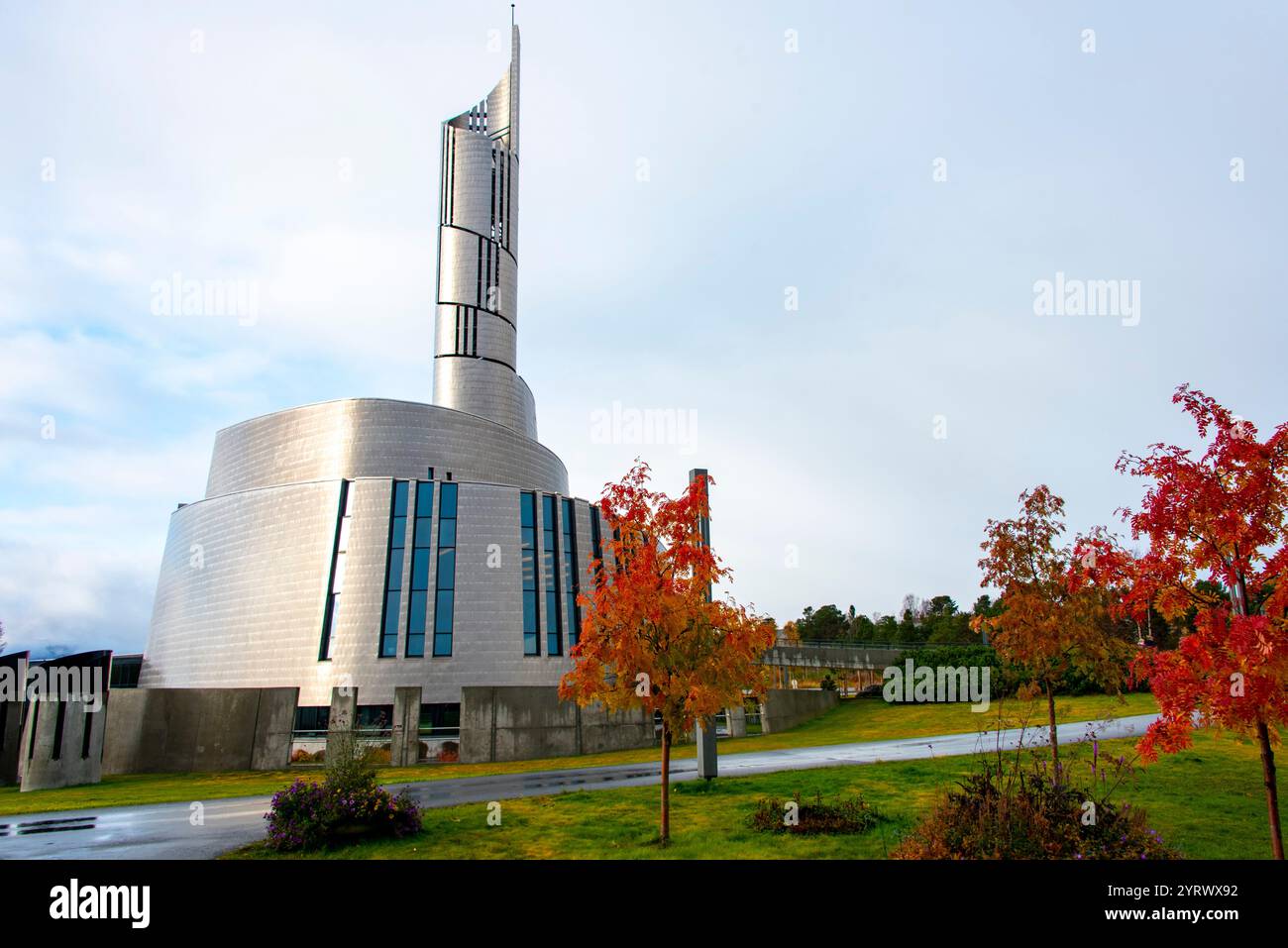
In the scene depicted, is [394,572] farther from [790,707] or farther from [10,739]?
[790,707]

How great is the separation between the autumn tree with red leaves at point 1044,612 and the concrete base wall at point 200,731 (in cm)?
2528

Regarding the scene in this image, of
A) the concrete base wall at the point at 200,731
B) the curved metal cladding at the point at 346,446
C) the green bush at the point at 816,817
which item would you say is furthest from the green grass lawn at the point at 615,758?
the curved metal cladding at the point at 346,446

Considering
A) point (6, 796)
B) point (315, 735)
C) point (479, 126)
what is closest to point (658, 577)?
point (6, 796)

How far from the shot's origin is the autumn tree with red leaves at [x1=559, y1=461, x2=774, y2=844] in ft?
40.5

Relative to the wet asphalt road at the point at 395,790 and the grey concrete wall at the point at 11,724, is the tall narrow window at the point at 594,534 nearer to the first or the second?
the wet asphalt road at the point at 395,790

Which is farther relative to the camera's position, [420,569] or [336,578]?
[420,569]

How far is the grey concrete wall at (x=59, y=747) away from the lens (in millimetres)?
24172

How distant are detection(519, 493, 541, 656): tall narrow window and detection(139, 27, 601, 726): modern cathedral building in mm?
73

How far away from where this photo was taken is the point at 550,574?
1676 inches

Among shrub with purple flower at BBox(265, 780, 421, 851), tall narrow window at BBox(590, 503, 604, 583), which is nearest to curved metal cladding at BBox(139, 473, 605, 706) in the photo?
tall narrow window at BBox(590, 503, 604, 583)

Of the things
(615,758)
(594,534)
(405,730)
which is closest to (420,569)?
(594,534)

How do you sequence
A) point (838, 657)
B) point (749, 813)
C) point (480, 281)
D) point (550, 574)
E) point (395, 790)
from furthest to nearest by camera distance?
1. point (480, 281)
2. point (838, 657)
3. point (550, 574)
4. point (395, 790)
5. point (749, 813)

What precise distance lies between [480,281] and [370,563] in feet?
111

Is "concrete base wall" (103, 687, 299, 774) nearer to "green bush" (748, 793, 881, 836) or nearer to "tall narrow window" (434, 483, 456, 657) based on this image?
"tall narrow window" (434, 483, 456, 657)
